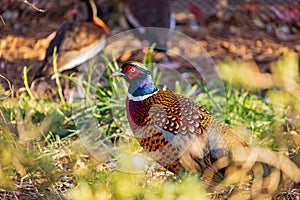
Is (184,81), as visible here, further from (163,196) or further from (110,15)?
(163,196)

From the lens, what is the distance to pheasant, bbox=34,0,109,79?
4879 mm

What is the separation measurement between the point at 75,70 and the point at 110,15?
6.09 ft

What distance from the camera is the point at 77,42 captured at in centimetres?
504

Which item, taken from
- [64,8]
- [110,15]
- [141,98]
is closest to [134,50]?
[110,15]

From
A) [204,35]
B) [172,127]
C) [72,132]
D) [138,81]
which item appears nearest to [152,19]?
[204,35]

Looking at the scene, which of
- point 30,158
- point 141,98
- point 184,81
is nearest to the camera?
point 30,158

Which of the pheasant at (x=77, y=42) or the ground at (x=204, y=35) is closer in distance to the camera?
the pheasant at (x=77, y=42)

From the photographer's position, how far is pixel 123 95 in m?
4.12

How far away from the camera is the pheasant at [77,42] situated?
488 centimetres

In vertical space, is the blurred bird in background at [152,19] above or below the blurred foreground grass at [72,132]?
below

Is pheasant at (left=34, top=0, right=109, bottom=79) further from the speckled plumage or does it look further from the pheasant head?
the speckled plumage

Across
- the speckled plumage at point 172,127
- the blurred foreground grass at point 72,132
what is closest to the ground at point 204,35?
the blurred foreground grass at point 72,132

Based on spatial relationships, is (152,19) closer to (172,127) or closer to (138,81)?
(138,81)

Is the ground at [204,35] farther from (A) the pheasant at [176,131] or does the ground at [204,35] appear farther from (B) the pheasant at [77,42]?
(A) the pheasant at [176,131]
